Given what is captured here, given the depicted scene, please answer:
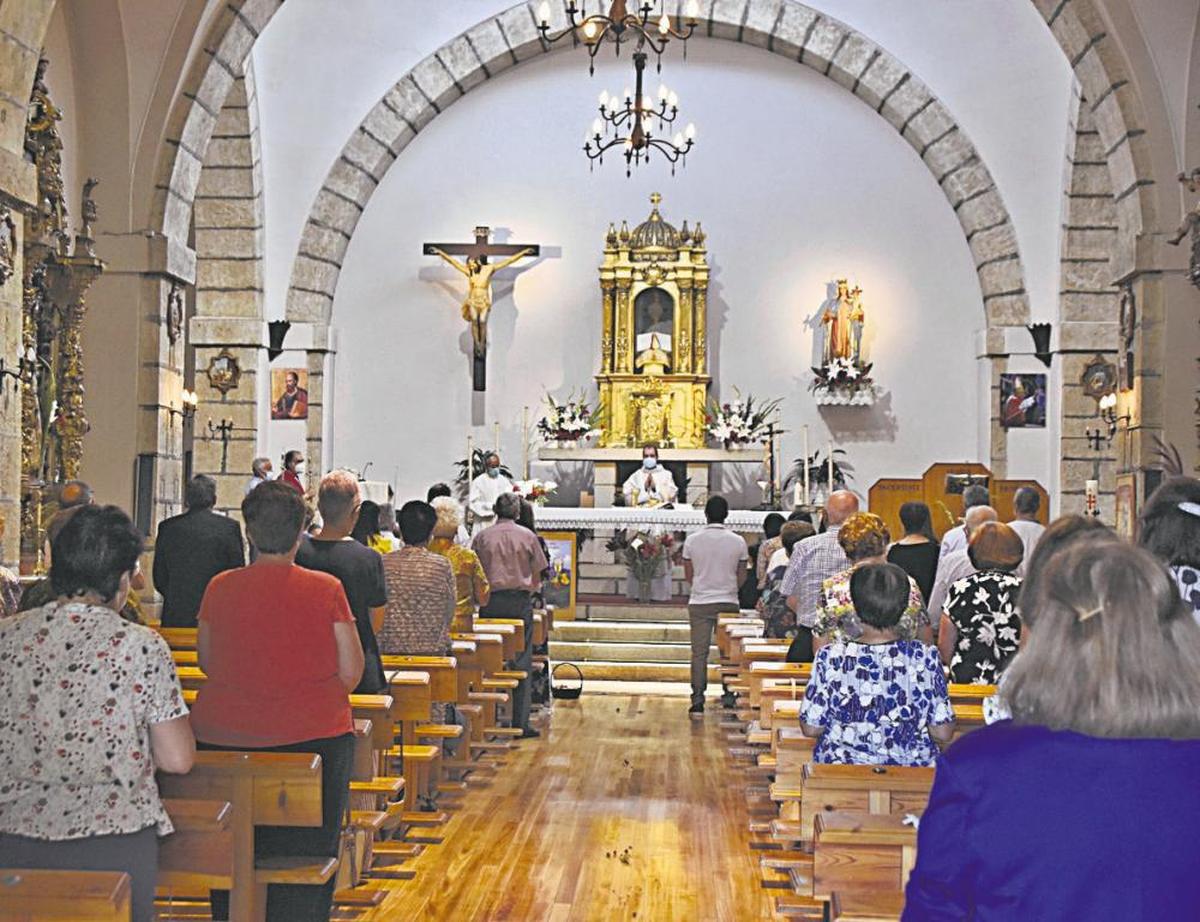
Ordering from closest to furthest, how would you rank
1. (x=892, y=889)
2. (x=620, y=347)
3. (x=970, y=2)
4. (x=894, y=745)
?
(x=892, y=889), (x=894, y=745), (x=970, y=2), (x=620, y=347)

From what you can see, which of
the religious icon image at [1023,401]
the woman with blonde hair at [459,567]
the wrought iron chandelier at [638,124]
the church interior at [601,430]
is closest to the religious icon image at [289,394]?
the church interior at [601,430]

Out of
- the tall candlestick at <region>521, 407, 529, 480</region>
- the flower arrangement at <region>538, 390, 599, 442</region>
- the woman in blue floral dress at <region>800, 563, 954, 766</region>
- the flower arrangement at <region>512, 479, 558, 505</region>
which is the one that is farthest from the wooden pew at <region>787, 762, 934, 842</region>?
the flower arrangement at <region>538, 390, 599, 442</region>

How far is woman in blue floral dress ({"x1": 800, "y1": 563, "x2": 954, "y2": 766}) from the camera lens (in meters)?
4.17

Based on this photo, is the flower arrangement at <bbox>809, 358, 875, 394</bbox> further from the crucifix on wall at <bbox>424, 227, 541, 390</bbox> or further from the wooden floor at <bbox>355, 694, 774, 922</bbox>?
the wooden floor at <bbox>355, 694, 774, 922</bbox>

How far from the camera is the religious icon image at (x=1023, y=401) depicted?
1544 cm

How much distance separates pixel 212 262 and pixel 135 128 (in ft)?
16.2

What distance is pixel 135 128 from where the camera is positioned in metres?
10.2

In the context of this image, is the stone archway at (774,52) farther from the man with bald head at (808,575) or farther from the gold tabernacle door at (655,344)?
the man with bald head at (808,575)

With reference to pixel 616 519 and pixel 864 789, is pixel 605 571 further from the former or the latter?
pixel 864 789

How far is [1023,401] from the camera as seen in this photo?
608 inches

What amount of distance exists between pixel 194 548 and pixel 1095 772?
5.06 metres

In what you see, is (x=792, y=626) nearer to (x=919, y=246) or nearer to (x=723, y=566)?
(x=723, y=566)

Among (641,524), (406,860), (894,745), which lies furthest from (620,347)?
(894,745)

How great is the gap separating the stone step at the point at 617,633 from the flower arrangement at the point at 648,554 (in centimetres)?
95
